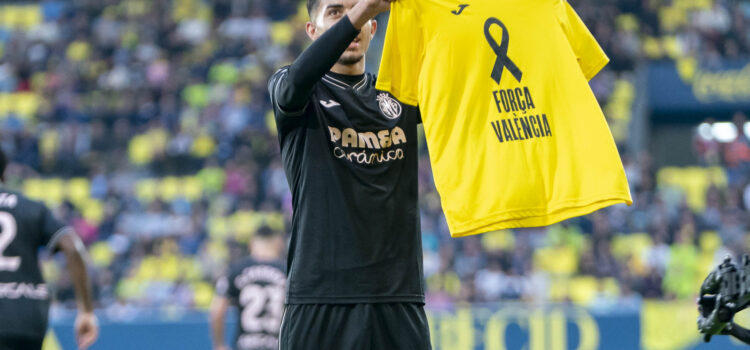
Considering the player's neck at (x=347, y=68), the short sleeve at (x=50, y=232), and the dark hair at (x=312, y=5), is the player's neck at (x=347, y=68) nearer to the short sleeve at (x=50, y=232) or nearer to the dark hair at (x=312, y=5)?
the dark hair at (x=312, y=5)

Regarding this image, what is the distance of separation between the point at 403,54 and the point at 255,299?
424cm

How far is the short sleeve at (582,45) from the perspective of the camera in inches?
169

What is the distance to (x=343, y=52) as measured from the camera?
392 cm

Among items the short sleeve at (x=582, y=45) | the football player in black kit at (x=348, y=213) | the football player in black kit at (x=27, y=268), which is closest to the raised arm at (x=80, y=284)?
the football player in black kit at (x=27, y=268)

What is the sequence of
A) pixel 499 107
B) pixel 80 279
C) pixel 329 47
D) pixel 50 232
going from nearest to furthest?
pixel 329 47
pixel 499 107
pixel 50 232
pixel 80 279

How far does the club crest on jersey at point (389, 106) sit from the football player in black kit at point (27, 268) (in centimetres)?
231

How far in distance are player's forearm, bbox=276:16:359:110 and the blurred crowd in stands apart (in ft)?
32.9

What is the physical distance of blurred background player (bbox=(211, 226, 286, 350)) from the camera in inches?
315

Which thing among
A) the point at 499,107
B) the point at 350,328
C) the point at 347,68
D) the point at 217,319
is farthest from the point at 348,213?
the point at 217,319

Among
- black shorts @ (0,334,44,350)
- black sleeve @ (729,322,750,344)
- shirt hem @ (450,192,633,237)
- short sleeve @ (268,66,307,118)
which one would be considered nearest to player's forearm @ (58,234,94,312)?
black shorts @ (0,334,44,350)

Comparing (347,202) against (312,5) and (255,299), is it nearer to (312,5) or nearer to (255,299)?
(312,5)

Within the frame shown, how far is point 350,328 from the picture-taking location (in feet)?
13.2

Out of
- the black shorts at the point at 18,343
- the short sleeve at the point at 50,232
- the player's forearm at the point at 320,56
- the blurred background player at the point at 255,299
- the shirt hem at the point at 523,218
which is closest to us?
the player's forearm at the point at 320,56

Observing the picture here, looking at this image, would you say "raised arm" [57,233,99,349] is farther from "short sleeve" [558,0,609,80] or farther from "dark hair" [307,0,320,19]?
"short sleeve" [558,0,609,80]
